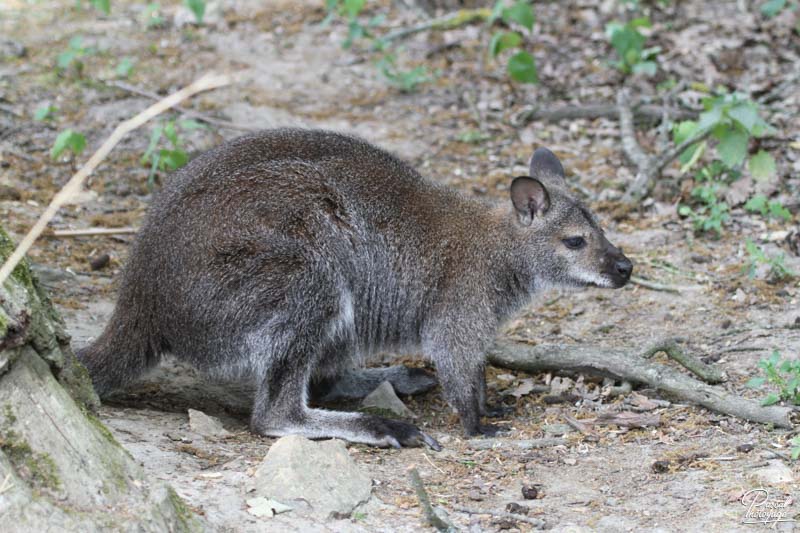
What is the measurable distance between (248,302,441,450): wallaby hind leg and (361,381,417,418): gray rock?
505 millimetres

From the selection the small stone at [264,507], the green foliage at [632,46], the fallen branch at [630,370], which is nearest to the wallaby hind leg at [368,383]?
the fallen branch at [630,370]

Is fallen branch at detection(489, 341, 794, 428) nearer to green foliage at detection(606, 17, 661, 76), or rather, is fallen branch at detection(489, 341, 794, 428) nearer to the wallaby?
the wallaby

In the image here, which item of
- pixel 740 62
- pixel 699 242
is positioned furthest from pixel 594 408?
pixel 740 62

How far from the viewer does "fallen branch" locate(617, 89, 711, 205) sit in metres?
6.94

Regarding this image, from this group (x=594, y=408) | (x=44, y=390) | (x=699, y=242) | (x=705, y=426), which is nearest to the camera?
(x=44, y=390)

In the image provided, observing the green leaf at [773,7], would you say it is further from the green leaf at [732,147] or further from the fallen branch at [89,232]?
the fallen branch at [89,232]

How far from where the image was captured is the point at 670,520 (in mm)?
3492

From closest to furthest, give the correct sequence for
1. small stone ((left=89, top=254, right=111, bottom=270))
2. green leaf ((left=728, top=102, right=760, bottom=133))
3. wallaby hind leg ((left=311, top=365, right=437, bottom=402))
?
wallaby hind leg ((left=311, top=365, right=437, bottom=402)), small stone ((left=89, top=254, right=111, bottom=270)), green leaf ((left=728, top=102, right=760, bottom=133))

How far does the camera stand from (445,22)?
1004 centimetres

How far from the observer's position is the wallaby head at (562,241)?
5.04 meters

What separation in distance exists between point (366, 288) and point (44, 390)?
2.03 meters

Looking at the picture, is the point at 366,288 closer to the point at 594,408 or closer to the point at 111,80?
the point at 594,408

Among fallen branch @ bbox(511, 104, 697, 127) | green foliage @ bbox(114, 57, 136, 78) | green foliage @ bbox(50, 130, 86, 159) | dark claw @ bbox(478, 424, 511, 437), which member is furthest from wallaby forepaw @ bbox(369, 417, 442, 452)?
green foliage @ bbox(114, 57, 136, 78)

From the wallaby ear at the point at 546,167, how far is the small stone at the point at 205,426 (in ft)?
7.33
